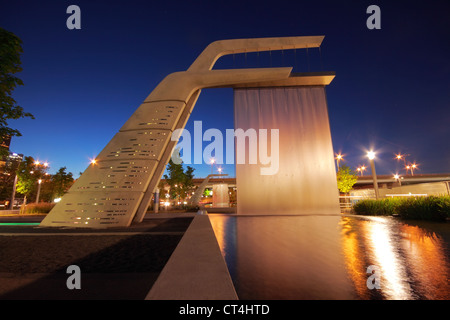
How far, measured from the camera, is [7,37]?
20.1 ft

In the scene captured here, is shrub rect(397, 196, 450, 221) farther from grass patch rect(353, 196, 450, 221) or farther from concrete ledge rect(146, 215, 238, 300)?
concrete ledge rect(146, 215, 238, 300)

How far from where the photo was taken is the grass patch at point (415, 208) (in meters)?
6.19

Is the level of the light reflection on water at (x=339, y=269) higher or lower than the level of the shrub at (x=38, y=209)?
lower

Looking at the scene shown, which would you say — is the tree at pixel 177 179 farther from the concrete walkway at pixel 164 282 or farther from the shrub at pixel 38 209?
the concrete walkway at pixel 164 282

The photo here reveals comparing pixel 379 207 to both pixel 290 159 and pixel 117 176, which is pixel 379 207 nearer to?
pixel 290 159

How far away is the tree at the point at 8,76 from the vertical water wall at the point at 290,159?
1042 cm

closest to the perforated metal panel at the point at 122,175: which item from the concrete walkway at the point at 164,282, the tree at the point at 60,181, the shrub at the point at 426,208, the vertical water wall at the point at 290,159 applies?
the concrete walkway at the point at 164,282

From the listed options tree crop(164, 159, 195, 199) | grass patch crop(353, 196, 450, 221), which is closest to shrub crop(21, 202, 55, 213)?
tree crop(164, 159, 195, 199)

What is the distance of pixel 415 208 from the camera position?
6973mm

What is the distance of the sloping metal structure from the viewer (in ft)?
22.8

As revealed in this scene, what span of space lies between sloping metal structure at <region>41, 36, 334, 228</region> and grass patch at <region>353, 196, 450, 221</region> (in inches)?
309

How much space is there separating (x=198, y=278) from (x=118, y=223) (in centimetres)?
640

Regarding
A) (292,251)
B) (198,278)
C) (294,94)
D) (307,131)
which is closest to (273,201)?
(307,131)
